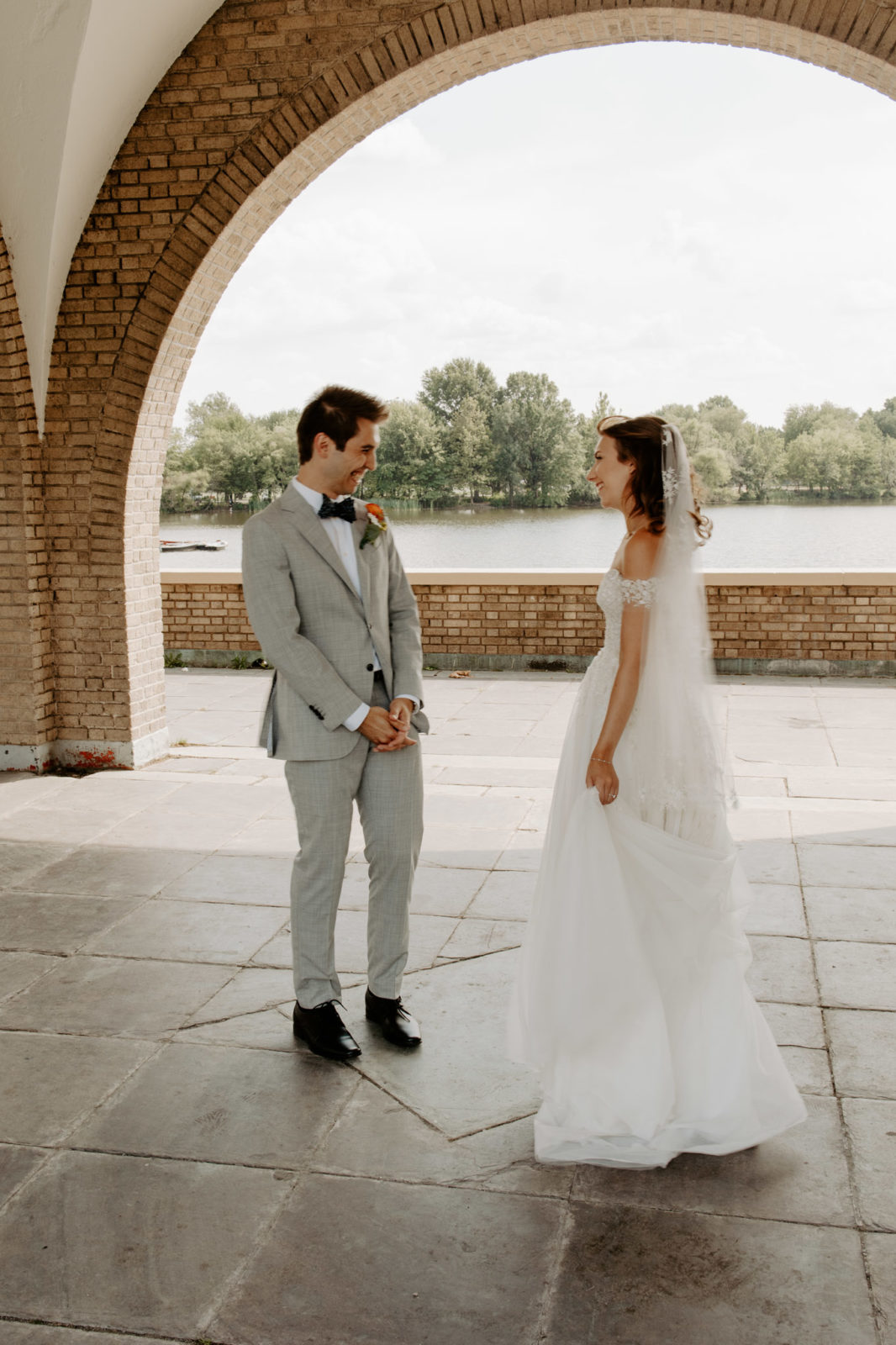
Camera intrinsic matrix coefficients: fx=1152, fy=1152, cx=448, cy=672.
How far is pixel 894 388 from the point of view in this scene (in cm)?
3572

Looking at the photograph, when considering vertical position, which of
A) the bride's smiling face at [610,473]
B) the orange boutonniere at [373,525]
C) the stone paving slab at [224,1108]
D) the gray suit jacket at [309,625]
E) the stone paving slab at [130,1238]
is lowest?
the stone paving slab at [224,1108]

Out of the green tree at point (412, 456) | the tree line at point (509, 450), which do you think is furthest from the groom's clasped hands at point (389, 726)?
the green tree at point (412, 456)

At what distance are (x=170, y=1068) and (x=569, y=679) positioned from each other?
7393 mm

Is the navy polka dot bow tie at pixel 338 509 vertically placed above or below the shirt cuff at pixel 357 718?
above

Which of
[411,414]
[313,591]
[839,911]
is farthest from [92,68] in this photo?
[411,414]

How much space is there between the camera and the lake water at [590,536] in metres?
17.0

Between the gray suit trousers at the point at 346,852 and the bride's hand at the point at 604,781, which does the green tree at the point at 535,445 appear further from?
the bride's hand at the point at 604,781

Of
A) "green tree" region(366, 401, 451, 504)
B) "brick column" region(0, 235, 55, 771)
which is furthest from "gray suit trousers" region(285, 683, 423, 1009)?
"green tree" region(366, 401, 451, 504)

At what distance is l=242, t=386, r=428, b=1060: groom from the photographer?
3.40 metres

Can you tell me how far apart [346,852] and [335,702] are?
0.48 m

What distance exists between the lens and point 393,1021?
3592mm

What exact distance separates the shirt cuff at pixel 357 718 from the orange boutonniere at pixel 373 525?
0.52 m

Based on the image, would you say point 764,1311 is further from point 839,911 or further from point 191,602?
point 191,602

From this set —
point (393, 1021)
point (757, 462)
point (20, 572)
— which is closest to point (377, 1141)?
point (393, 1021)
